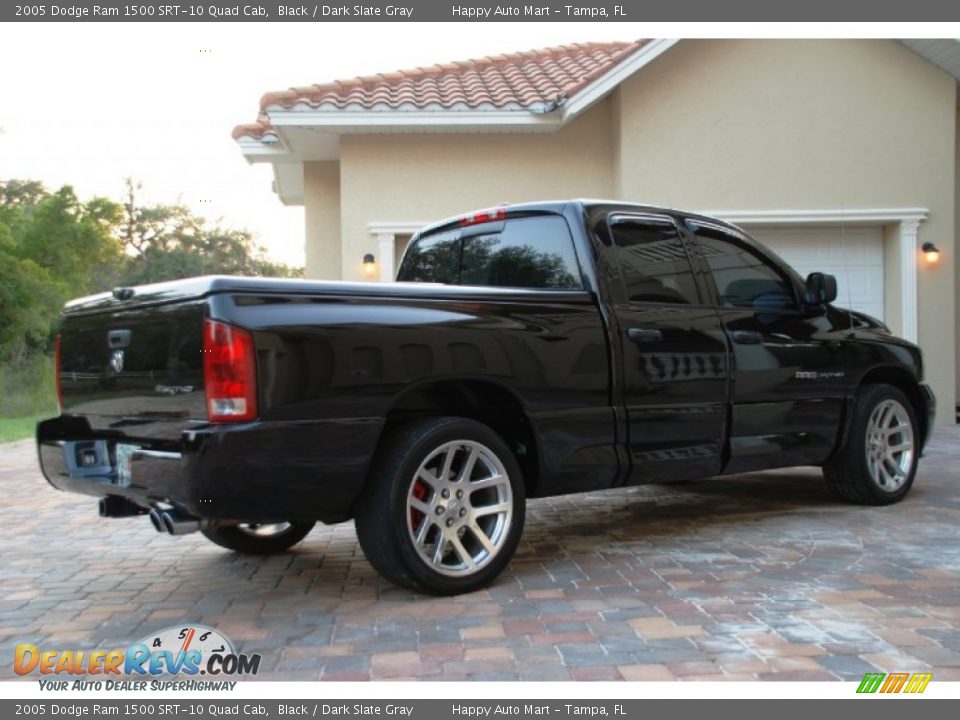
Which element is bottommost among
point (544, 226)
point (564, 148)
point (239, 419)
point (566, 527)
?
point (566, 527)

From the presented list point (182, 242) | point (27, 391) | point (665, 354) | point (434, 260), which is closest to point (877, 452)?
point (665, 354)

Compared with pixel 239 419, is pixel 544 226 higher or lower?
higher

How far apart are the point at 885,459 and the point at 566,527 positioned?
2.27 m

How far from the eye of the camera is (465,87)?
11977mm

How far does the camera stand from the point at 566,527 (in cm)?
602

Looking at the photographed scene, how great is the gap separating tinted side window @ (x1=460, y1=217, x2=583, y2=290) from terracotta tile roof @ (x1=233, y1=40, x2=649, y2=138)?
5784 millimetres

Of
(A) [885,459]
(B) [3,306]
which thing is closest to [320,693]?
(A) [885,459]

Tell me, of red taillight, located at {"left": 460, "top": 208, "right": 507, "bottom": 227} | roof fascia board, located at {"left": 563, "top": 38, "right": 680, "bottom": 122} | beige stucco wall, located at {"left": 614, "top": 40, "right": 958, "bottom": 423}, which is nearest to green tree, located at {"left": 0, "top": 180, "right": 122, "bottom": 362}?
roof fascia board, located at {"left": 563, "top": 38, "right": 680, "bottom": 122}

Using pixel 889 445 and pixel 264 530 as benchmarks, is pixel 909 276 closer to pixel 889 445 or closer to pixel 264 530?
pixel 889 445

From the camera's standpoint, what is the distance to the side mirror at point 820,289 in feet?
19.3

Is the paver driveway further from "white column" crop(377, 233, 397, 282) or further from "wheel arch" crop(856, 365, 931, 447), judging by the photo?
"white column" crop(377, 233, 397, 282)

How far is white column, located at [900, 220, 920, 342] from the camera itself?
1147 cm
